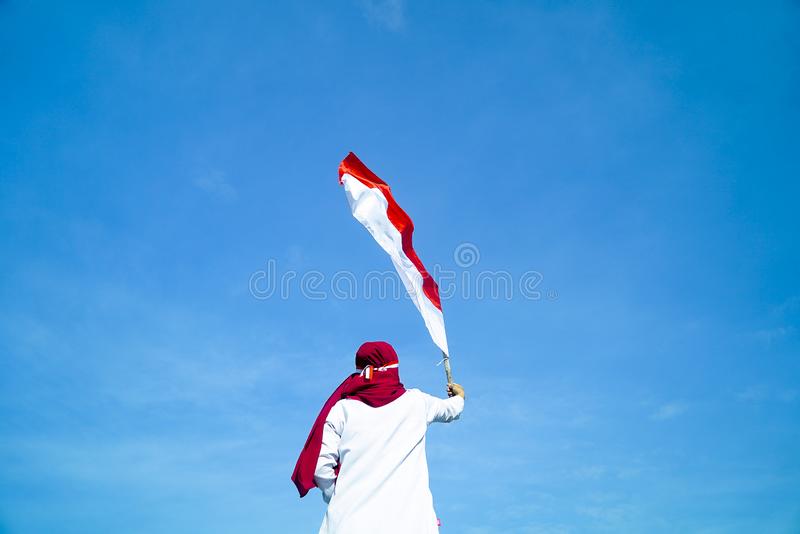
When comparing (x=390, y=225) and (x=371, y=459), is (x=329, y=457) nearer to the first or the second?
(x=371, y=459)

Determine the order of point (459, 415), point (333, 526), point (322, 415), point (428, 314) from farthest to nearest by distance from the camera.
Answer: point (428, 314), point (459, 415), point (322, 415), point (333, 526)

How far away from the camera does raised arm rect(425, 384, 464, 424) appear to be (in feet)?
25.9

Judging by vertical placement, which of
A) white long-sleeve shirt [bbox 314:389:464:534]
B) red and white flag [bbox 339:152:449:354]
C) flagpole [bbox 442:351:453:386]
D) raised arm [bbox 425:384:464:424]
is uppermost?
red and white flag [bbox 339:152:449:354]

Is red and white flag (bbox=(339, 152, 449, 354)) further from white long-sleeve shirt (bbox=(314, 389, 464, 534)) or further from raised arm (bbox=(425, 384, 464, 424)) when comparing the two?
white long-sleeve shirt (bbox=(314, 389, 464, 534))

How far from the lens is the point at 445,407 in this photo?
8.09m

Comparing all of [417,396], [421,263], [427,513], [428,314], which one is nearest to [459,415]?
[417,396]

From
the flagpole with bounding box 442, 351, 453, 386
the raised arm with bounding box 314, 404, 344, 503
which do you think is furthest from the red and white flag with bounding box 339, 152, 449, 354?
the raised arm with bounding box 314, 404, 344, 503

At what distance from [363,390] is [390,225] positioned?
341cm

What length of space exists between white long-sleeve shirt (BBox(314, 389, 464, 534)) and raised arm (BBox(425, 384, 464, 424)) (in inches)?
6.3

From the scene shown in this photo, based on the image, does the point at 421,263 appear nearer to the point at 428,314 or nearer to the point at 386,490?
the point at 428,314

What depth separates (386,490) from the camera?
7191 millimetres

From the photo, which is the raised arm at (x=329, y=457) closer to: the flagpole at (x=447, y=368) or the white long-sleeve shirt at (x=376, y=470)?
the white long-sleeve shirt at (x=376, y=470)

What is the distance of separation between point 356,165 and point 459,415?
446 centimetres

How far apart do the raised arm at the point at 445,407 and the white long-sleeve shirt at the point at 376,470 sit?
0.52 feet
